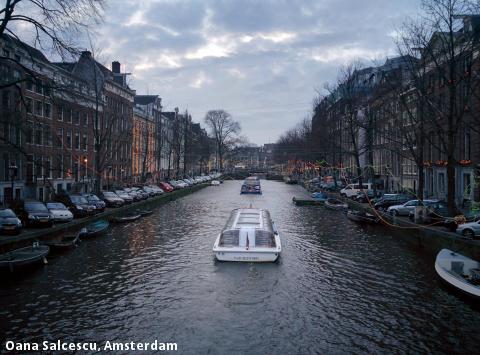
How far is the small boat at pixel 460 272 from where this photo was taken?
17.2m

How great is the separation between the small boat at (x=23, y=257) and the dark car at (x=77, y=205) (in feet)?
42.7

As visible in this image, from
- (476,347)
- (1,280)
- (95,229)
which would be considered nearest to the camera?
(476,347)

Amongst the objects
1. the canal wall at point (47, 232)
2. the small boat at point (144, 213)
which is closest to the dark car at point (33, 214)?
the canal wall at point (47, 232)

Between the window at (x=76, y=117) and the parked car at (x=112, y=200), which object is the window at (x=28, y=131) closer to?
the parked car at (x=112, y=200)

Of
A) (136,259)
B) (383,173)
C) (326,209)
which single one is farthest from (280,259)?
(383,173)

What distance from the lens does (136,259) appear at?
24719 millimetres

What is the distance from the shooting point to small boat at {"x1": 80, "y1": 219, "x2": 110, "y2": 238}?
30291 mm

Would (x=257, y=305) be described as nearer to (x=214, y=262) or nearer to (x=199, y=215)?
(x=214, y=262)

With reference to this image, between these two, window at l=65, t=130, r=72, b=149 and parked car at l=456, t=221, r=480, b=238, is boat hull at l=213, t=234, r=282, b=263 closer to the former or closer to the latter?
parked car at l=456, t=221, r=480, b=238

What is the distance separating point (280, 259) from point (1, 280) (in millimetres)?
12985

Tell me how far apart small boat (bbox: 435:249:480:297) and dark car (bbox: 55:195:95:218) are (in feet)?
85.0

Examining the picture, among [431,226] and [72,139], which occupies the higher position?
[72,139]

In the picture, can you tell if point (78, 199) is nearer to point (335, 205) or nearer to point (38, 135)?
point (38, 135)

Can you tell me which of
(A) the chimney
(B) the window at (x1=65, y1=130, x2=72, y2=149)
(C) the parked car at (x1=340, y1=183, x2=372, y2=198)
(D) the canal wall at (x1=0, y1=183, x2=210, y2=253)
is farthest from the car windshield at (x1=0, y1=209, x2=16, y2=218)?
(A) the chimney
